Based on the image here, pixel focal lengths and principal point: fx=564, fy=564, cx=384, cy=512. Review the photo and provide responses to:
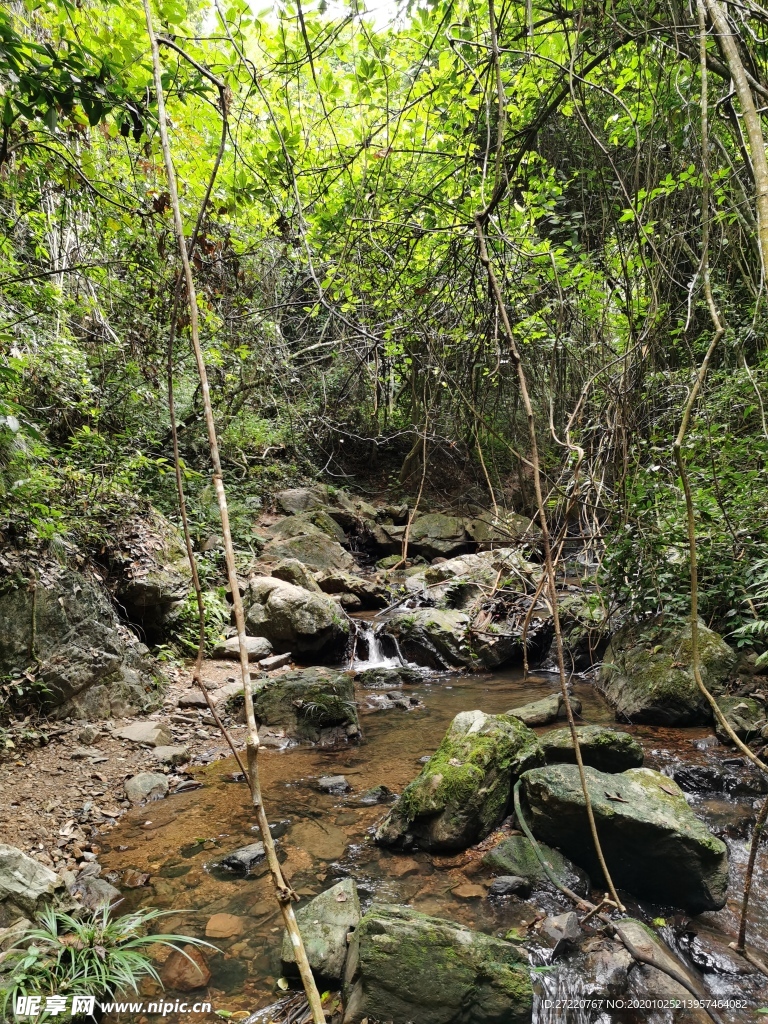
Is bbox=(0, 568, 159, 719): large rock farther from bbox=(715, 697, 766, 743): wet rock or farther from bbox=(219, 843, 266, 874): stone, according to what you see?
bbox=(715, 697, 766, 743): wet rock

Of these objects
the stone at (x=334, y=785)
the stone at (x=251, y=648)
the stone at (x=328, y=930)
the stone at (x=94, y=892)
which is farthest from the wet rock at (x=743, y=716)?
the stone at (x=251, y=648)

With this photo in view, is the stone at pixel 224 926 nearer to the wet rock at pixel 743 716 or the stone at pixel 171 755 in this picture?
the stone at pixel 171 755

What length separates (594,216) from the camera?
687 centimetres

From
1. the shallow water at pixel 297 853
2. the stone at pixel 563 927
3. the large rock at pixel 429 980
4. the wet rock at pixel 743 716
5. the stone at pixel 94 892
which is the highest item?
the large rock at pixel 429 980

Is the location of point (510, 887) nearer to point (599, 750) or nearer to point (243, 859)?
point (599, 750)

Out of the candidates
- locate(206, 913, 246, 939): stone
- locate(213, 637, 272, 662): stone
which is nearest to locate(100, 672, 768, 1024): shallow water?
locate(206, 913, 246, 939): stone

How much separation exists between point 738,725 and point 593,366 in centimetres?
321

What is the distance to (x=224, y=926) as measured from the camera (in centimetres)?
294

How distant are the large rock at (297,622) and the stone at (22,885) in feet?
15.4

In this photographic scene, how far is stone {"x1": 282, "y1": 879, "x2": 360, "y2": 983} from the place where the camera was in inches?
98.3

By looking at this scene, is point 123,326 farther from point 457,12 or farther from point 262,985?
point 262,985

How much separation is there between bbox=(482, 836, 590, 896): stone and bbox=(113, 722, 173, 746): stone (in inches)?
117

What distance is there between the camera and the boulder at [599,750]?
3.97 m

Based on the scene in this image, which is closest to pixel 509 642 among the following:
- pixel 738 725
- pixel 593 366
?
pixel 738 725
